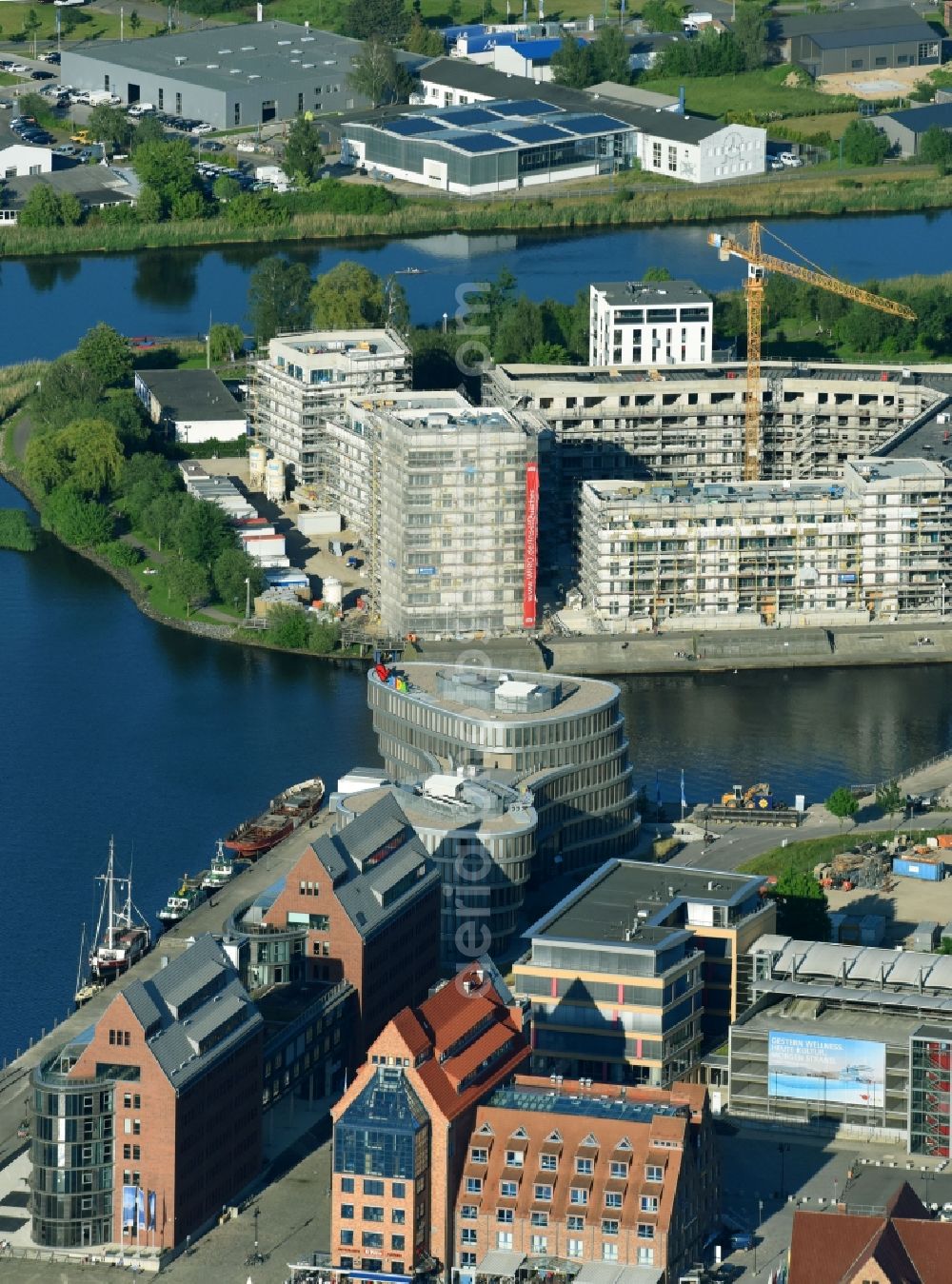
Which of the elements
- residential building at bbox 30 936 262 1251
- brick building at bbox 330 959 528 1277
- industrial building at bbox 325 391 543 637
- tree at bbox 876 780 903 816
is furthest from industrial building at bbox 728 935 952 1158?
industrial building at bbox 325 391 543 637

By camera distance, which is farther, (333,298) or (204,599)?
(333,298)

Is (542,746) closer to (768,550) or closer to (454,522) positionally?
(454,522)

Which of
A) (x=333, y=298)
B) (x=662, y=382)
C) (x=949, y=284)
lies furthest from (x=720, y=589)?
(x=949, y=284)

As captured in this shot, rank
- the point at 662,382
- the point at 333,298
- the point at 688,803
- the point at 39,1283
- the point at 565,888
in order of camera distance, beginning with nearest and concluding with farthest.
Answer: the point at 39,1283
the point at 565,888
the point at 688,803
the point at 662,382
the point at 333,298

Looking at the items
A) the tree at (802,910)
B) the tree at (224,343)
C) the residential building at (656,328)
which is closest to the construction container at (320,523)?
the residential building at (656,328)

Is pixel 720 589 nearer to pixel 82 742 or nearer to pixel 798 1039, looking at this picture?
pixel 82 742

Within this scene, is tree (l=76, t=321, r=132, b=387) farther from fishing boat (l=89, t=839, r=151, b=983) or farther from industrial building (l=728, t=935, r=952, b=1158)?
industrial building (l=728, t=935, r=952, b=1158)
